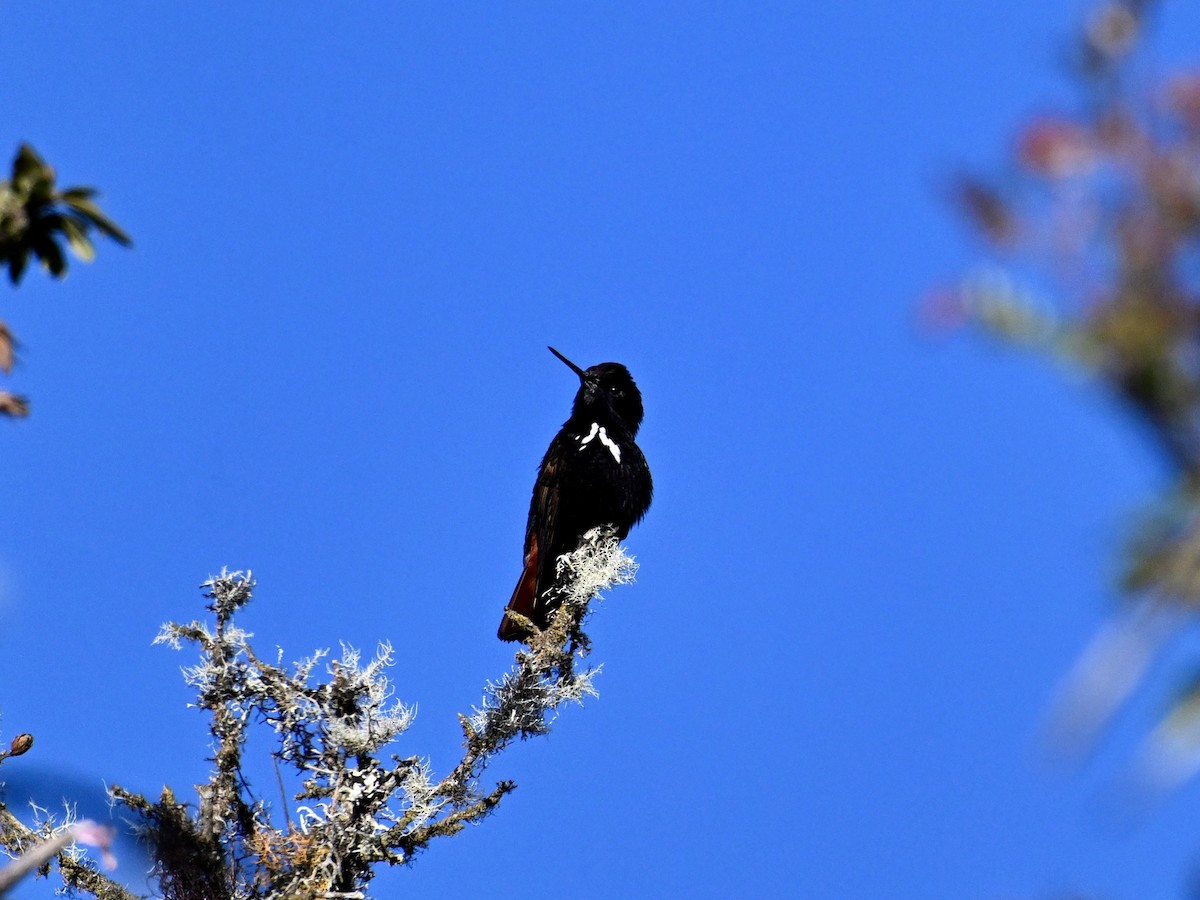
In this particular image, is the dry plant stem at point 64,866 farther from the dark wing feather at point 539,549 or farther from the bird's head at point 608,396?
the bird's head at point 608,396

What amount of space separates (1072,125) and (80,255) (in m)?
1.47

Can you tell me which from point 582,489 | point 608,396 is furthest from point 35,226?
point 608,396

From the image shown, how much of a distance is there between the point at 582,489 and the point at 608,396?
917mm

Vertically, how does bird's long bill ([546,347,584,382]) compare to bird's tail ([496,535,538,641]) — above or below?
above

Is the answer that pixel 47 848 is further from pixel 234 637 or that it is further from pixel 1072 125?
pixel 234 637

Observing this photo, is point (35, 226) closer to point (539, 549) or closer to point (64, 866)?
point (64, 866)

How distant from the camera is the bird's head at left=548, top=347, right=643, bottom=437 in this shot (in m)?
7.70

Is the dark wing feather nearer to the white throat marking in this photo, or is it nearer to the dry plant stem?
the white throat marking

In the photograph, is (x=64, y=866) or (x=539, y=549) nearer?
(x=64, y=866)

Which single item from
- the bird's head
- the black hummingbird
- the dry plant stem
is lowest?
the dry plant stem

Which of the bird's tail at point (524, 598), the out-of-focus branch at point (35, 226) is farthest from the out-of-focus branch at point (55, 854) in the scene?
the bird's tail at point (524, 598)

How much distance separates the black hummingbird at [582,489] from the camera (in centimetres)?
684

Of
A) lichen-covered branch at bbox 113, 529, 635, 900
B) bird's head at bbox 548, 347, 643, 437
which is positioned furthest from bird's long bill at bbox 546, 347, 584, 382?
lichen-covered branch at bbox 113, 529, 635, 900

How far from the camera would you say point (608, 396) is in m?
7.83
